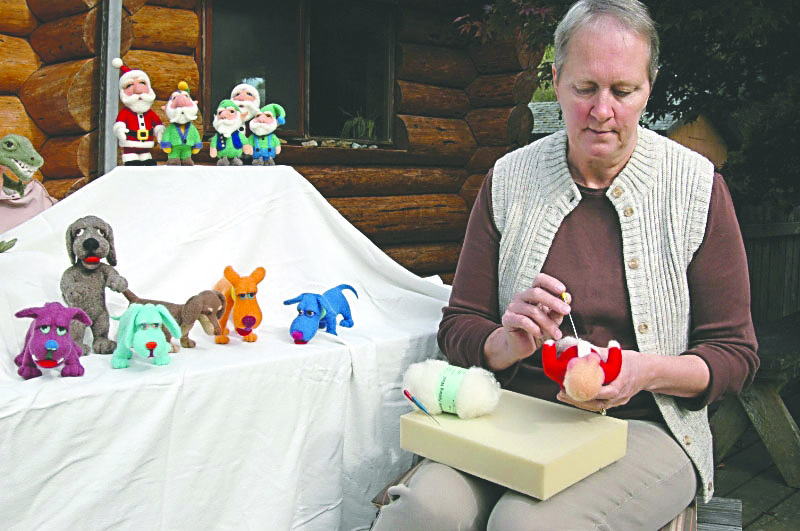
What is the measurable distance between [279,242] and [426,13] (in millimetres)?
2536

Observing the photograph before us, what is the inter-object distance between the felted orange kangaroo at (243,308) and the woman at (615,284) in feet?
1.47

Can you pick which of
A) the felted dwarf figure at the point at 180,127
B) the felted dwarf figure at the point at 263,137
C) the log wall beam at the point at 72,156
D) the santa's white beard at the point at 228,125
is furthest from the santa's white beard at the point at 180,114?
the log wall beam at the point at 72,156

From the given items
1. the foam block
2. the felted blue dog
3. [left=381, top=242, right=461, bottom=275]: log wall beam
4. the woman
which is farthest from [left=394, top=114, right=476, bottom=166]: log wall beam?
the foam block

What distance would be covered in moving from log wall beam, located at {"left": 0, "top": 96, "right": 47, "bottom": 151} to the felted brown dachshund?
69.0 inches

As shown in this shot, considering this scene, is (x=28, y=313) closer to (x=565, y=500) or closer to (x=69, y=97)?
(x=565, y=500)

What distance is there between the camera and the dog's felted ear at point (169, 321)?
4.95 feet

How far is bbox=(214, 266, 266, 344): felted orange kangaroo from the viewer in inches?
66.7

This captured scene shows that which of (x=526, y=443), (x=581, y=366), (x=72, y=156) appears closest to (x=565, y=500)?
(x=526, y=443)

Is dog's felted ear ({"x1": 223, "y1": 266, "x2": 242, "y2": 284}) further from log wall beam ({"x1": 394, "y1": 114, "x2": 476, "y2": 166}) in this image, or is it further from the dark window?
log wall beam ({"x1": 394, "y1": 114, "x2": 476, "y2": 166})

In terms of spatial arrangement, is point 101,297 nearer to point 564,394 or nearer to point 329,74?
point 564,394

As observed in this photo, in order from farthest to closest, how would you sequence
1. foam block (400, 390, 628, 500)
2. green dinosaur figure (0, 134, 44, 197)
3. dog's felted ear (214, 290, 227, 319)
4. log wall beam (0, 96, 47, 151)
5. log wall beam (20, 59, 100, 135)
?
log wall beam (0, 96, 47, 151)
log wall beam (20, 59, 100, 135)
green dinosaur figure (0, 134, 44, 197)
dog's felted ear (214, 290, 227, 319)
foam block (400, 390, 628, 500)

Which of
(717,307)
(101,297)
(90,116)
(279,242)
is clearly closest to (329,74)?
(90,116)

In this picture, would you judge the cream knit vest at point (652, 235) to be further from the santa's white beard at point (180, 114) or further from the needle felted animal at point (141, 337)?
the santa's white beard at point (180, 114)

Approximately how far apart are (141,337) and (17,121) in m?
2.05
